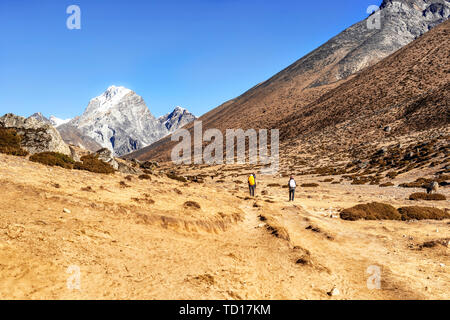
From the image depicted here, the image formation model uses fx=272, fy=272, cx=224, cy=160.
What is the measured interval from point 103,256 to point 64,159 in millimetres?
15450

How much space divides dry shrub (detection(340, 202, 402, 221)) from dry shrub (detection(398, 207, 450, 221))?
418 millimetres

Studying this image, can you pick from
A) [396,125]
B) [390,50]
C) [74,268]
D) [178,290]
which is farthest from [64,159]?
[390,50]

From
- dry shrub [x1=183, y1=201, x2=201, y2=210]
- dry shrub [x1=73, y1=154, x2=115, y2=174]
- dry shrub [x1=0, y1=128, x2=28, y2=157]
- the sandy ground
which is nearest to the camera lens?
the sandy ground

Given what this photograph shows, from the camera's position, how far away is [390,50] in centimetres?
14225

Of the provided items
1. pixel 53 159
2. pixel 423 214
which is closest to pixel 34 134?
pixel 53 159

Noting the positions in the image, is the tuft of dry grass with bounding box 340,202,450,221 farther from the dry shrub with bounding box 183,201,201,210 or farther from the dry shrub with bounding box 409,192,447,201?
the dry shrub with bounding box 183,201,201,210

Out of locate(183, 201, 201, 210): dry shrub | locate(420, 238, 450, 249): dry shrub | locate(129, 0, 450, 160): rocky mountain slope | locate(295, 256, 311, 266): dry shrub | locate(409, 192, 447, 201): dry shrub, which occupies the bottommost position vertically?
locate(295, 256, 311, 266): dry shrub

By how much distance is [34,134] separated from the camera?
20891mm

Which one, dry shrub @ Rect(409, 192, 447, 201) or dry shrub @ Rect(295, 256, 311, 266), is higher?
dry shrub @ Rect(409, 192, 447, 201)

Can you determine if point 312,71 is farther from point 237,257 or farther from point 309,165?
point 237,257

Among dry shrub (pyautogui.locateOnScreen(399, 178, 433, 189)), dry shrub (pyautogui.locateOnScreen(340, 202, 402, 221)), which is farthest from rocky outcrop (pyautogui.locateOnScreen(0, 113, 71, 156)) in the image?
dry shrub (pyautogui.locateOnScreen(399, 178, 433, 189))

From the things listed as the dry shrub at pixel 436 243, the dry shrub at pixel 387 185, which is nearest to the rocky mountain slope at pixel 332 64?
the dry shrub at pixel 387 185

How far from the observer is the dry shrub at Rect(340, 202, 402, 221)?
1522cm
